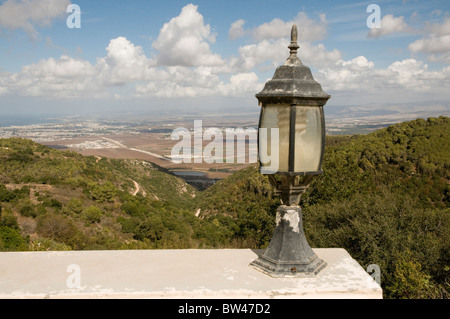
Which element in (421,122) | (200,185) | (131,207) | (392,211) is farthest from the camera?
(200,185)

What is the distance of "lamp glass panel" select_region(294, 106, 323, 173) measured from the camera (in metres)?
2.26

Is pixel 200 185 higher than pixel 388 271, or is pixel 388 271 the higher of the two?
pixel 388 271

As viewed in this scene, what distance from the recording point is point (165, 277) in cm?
225

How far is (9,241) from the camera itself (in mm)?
10703

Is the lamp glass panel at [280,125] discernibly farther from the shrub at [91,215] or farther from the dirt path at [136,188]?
the dirt path at [136,188]

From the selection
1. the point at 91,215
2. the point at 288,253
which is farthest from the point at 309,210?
the point at 91,215

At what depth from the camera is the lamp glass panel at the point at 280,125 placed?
2.27 metres

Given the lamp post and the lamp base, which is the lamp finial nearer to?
the lamp post

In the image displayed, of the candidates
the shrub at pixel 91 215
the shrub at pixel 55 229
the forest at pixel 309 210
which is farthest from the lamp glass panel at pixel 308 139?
the shrub at pixel 91 215

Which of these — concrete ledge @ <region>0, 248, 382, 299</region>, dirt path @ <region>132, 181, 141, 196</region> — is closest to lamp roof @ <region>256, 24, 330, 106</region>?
concrete ledge @ <region>0, 248, 382, 299</region>

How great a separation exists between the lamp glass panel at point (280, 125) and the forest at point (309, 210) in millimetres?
2544

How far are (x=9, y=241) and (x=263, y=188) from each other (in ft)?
61.9

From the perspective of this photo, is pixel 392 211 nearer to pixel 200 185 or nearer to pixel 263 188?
pixel 263 188

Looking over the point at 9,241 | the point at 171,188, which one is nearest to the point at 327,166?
the point at 9,241
